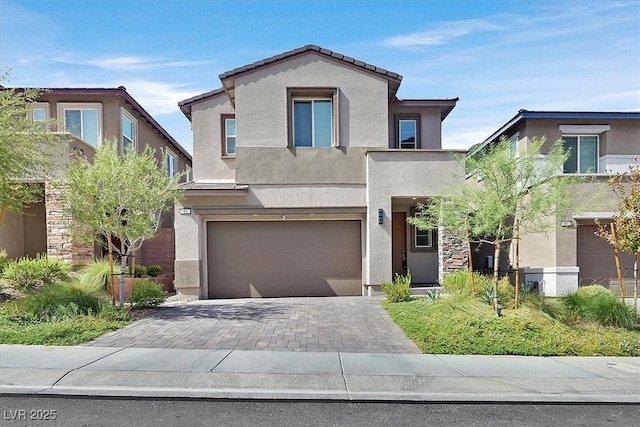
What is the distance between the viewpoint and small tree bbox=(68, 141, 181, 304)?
9.49 m

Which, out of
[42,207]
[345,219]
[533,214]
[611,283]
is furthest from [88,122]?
[611,283]

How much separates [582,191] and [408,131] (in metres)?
6.47

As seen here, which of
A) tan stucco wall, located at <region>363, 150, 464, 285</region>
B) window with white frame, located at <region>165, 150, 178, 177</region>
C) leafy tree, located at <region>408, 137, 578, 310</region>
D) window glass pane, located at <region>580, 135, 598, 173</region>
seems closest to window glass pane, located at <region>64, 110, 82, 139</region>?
window with white frame, located at <region>165, 150, 178, 177</region>

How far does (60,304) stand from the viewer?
930 centimetres

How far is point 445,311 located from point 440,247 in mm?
4218

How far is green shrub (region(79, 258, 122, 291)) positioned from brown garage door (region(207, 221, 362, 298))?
10.1 ft

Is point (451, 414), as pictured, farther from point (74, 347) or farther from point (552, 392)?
point (74, 347)

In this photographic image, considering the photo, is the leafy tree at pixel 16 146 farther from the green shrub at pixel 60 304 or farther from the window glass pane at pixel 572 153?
the window glass pane at pixel 572 153

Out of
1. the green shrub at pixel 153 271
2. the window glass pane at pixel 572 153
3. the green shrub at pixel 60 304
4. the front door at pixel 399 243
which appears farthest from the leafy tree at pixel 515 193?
the green shrub at pixel 153 271

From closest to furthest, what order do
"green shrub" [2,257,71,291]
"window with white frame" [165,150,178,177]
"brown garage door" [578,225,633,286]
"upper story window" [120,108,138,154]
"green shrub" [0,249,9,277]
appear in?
1. "green shrub" [2,257,71,291]
2. "green shrub" [0,249,9,277]
3. "brown garage door" [578,225,633,286]
4. "upper story window" [120,108,138,154]
5. "window with white frame" [165,150,178,177]

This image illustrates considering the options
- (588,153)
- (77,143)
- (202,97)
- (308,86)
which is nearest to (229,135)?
(202,97)

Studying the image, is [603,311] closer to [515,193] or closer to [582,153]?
[515,193]

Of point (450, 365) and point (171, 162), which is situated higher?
point (171, 162)

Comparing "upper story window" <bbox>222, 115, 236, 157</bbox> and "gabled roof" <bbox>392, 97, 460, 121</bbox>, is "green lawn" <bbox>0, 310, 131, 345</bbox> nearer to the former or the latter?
"upper story window" <bbox>222, 115, 236, 157</bbox>
